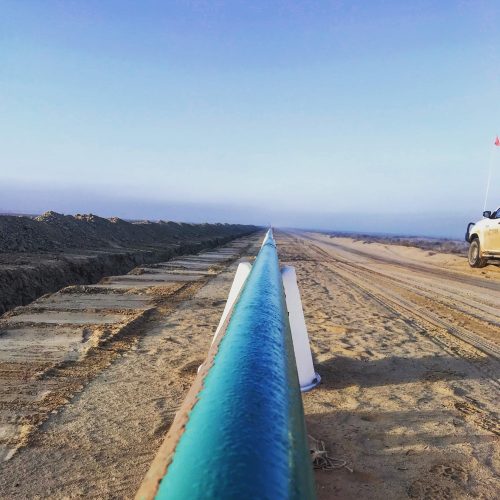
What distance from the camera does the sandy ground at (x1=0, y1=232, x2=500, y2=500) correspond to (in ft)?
8.39

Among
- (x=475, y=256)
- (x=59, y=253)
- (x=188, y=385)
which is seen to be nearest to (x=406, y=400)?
(x=188, y=385)

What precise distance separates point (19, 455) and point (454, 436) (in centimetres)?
279

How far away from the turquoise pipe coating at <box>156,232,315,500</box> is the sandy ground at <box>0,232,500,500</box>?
1.62 m

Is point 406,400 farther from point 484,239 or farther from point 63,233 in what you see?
point 63,233

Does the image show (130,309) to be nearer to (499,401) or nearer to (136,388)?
(136,388)

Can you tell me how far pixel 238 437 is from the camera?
81 centimetres

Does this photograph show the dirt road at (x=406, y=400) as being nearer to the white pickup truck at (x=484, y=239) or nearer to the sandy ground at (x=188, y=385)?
the sandy ground at (x=188, y=385)

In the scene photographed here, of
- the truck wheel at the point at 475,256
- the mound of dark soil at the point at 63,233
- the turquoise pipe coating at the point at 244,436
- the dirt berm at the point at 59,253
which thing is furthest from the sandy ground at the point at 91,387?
the truck wheel at the point at 475,256

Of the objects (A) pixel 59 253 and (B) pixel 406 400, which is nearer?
(B) pixel 406 400

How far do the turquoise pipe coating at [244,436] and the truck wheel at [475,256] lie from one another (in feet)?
57.0

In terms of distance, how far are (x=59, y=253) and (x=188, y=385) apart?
1227cm

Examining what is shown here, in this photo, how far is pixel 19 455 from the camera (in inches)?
106

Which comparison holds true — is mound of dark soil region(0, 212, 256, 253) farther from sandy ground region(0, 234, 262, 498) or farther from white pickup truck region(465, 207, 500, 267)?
white pickup truck region(465, 207, 500, 267)

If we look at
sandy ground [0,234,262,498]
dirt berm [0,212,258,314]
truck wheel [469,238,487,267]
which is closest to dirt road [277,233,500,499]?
sandy ground [0,234,262,498]
